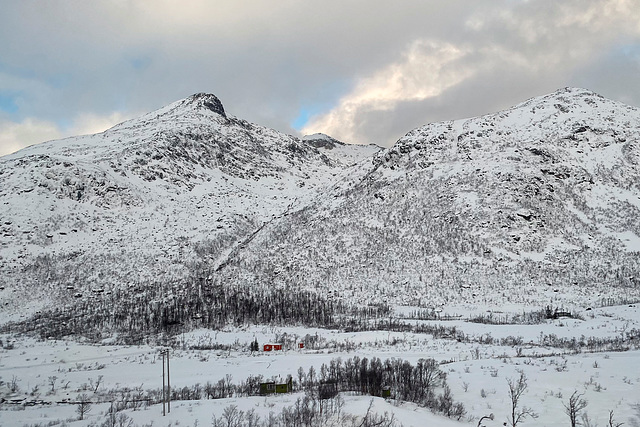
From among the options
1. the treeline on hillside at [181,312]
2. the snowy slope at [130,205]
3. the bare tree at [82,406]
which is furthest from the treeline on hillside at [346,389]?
the snowy slope at [130,205]

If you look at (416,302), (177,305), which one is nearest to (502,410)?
(416,302)

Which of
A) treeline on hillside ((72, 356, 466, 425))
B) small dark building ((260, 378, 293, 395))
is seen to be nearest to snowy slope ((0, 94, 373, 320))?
treeline on hillside ((72, 356, 466, 425))

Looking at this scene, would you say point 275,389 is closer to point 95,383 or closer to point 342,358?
point 342,358

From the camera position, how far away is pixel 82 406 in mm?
20188

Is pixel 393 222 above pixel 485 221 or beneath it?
above

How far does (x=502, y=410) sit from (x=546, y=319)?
37.6 m

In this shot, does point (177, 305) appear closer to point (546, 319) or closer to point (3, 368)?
point (3, 368)

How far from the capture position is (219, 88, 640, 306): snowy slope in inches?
2857

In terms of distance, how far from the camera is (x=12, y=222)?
9775 centimetres

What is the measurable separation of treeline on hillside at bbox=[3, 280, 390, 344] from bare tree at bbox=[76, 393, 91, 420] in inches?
1144

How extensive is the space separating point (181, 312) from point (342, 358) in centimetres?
4199

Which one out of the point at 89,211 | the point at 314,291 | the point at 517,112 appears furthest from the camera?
the point at 517,112

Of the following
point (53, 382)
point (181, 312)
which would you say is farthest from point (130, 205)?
point (53, 382)

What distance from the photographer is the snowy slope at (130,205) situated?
8756 cm
